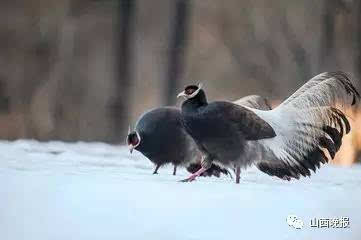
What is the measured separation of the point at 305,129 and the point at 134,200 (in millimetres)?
591

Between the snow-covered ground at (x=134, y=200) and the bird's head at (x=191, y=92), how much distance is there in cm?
24

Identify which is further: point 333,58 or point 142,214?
point 333,58

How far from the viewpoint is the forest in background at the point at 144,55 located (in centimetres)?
A: 187

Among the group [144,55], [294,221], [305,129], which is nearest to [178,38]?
[144,55]

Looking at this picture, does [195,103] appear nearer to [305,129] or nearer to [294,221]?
[305,129]

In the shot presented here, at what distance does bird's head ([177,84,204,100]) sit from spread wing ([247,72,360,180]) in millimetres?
182

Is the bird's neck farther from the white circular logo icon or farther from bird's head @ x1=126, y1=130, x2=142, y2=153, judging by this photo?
the white circular logo icon

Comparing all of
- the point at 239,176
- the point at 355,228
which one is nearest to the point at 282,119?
the point at 239,176

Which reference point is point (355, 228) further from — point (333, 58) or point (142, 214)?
point (142, 214)

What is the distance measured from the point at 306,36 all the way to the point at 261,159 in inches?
18.1

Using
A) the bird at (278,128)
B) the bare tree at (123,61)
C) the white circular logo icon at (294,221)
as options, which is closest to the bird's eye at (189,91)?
the bird at (278,128)

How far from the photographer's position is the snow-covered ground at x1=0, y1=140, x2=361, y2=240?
1794 millimetres

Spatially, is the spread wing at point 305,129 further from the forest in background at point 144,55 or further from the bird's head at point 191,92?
the bird's head at point 191,92

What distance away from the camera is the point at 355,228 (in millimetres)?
1915
